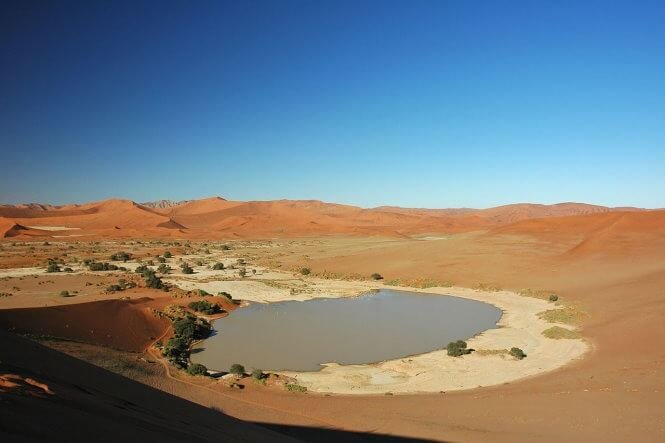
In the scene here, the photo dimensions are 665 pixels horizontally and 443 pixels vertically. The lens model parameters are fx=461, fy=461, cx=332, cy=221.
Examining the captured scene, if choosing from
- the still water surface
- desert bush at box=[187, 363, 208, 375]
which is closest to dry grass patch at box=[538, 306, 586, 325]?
the still water surface

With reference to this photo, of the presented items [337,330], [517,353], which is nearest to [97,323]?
[337,330]

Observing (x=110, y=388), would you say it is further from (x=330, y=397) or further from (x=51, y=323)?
(x=51, y=323)

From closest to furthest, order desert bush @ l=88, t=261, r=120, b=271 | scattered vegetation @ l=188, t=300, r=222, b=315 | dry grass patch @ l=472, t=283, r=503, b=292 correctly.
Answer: scattered vegetation @ l=188, t=300, r=222, b=315 → dry grass patch @ l=472, t=283, r=503, b=292 → desert bush @ l=88, t=261, r=120, b=271

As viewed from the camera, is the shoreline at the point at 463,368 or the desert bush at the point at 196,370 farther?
the shoreline at the point at 463,368

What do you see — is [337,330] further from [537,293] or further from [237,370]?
[537,293]

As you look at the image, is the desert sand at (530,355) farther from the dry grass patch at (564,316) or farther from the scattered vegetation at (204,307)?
the scattered vegetation at (204,307)

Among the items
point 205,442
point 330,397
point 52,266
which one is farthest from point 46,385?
point 52,266

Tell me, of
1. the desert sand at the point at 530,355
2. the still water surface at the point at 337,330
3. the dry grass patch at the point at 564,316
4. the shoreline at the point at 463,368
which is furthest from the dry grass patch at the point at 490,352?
the dry grass patch at the point at 564,316

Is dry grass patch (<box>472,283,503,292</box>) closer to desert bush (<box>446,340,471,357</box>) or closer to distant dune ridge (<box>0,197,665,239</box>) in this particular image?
desert bush (<box>446,340,471,357</box>)
